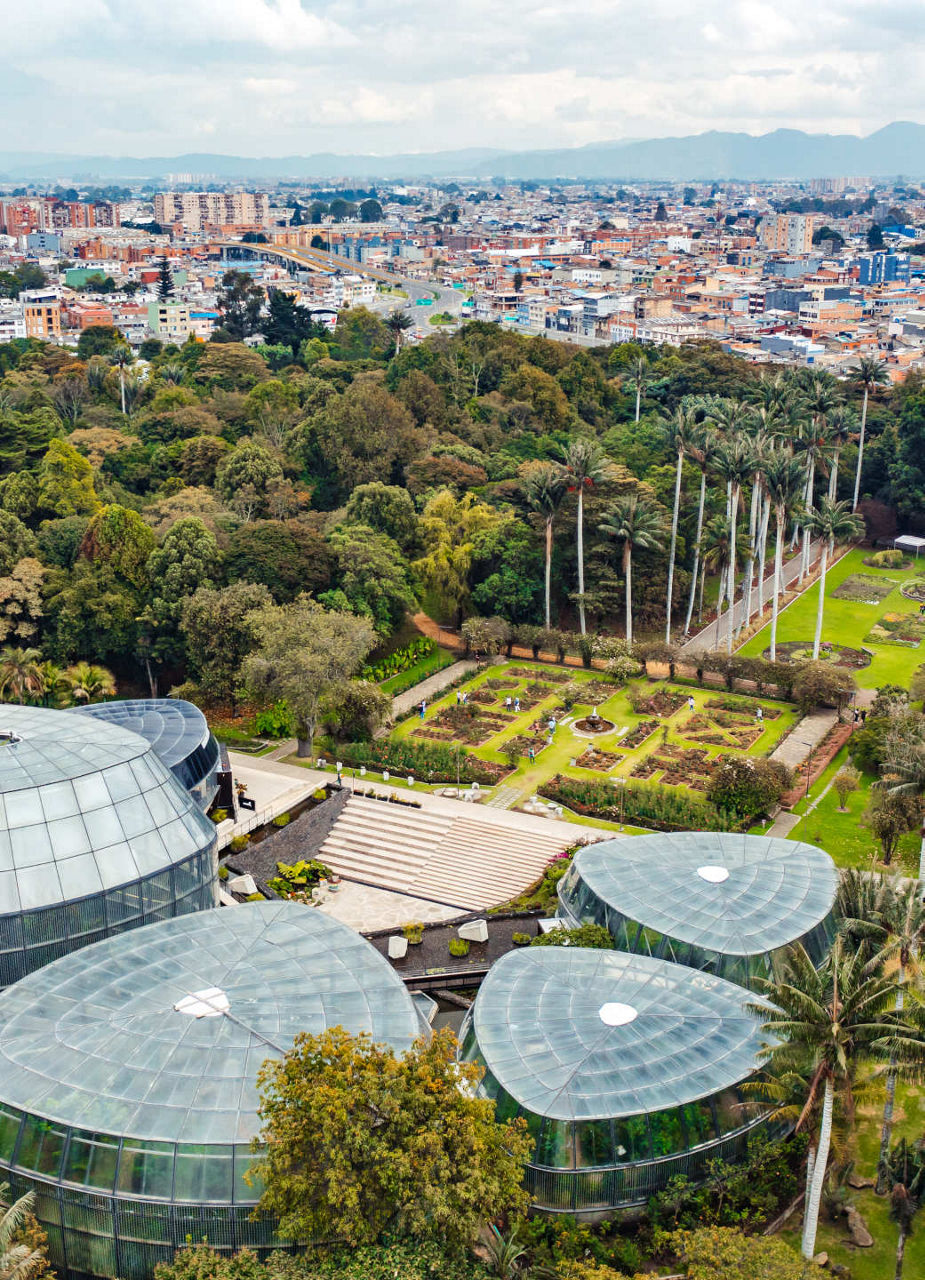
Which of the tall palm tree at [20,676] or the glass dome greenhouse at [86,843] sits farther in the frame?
the tall palm tree at [20,676]

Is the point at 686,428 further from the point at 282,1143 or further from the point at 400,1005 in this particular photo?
the point at 282,1143

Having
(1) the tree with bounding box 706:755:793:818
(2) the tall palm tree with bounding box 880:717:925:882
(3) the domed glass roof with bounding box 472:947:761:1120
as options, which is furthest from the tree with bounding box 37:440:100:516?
(3) the domed glass roof with bounding box 472:947:761:1120

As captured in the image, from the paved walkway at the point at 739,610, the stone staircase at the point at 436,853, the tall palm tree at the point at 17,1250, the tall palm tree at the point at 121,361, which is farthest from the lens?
the tall palm tree at the point at 121,361

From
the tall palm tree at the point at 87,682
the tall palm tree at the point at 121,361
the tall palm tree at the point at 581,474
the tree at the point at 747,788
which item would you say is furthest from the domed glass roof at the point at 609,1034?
the tall palm tree at the point at 121,361

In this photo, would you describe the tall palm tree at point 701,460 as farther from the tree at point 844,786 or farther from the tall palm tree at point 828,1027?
the tall palm tree at point 828,1027

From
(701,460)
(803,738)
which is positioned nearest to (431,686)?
(803,738)

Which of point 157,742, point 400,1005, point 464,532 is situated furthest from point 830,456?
point 400,1005

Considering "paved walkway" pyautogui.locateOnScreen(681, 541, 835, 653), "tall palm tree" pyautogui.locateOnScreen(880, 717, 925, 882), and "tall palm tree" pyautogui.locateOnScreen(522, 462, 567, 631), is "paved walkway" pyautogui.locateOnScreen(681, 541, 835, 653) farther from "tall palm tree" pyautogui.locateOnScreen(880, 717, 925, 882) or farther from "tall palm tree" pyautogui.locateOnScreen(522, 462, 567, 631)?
"tall palm tree" pyautogui.locateOnScreen(880, 717, 925, 882)
